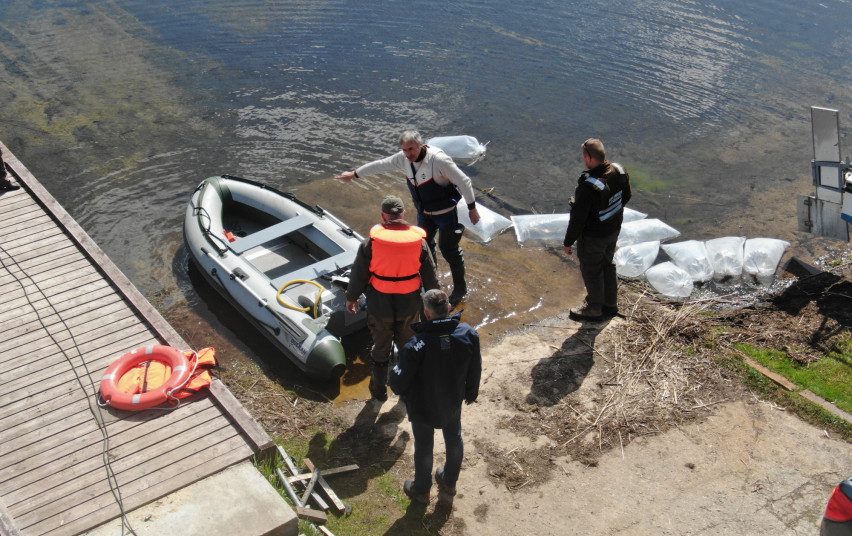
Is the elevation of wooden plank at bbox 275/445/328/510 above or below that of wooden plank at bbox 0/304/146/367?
below

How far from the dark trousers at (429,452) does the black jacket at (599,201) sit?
98.1 inches

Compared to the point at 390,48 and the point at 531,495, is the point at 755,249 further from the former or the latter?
the point at 390,48

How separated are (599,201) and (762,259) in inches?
119

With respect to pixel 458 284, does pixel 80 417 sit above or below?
above

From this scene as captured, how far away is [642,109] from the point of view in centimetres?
1355

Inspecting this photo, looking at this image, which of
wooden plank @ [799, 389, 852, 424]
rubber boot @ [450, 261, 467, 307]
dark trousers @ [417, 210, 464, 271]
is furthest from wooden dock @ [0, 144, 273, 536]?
wooden plank @ [799, 389, 852, 424]

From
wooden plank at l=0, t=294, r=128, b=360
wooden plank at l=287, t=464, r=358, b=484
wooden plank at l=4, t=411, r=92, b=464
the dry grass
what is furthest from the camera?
wooden plank at l=0, t=294, r=128, b=360

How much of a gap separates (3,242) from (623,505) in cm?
620

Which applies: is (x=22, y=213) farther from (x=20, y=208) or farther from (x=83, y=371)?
(x=83, y=371)

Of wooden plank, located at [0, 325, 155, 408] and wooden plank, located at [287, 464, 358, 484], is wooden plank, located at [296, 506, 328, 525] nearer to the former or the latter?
wooden plank, located at [287, 464, 358, 484]

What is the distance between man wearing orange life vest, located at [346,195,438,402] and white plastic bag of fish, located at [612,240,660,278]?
3.32 metres

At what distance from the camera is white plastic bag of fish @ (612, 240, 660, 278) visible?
8398 mm

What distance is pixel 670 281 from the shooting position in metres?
8.12

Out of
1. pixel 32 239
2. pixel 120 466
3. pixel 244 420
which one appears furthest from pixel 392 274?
pixel 32 239
